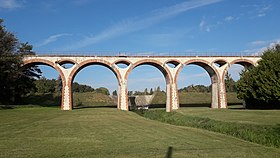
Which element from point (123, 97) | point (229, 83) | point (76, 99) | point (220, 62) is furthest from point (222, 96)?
point (229, 83)

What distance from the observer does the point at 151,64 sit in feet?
157

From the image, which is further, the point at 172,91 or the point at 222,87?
the point at 222,87

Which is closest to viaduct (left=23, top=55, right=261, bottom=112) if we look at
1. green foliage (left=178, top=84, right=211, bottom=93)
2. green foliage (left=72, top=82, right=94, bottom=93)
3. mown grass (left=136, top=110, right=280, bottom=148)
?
mown grass (left=136, top=110, right=280, bottom=148)

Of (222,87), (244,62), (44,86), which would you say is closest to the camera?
(222,87)

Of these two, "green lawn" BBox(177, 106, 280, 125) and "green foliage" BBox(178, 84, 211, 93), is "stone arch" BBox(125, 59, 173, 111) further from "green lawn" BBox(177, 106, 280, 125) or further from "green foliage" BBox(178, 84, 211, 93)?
"green foliage" BBox(178, 84, 211, 93)

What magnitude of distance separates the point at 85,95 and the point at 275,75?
4760 centimetres

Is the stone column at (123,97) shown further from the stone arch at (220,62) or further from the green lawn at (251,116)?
the green lawn at (251,116)

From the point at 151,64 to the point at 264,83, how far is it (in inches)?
794

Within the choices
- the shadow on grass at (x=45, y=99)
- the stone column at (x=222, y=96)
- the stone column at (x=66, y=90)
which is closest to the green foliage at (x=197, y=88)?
the shadow on grass at (x=45, y=99)

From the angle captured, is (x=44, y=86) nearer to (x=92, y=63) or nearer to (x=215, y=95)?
(x=92, y=63)

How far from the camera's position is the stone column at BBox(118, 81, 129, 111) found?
43.6 metres

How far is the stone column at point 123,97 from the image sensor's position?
43.6 m

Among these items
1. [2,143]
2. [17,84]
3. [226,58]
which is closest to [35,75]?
[17,84]

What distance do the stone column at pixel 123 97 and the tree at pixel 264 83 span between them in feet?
53.9
